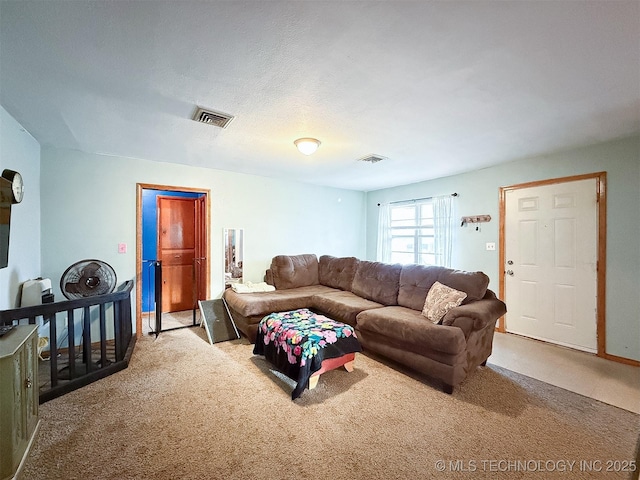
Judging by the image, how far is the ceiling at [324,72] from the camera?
4.33ft

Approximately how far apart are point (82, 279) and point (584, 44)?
4.27 metres

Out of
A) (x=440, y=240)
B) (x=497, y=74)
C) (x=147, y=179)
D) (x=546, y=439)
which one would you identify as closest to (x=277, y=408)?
(x=546, y=439)

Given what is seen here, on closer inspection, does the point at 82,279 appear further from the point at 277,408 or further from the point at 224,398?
the point at 277,408

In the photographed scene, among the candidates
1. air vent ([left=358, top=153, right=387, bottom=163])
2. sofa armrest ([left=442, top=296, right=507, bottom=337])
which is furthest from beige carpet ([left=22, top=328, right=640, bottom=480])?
air vent ([left=358, top=153, right=387, bottom=163])

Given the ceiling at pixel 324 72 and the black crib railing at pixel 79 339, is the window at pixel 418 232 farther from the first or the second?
the black crib railing at pixel 79 339

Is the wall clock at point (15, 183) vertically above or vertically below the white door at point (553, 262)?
above

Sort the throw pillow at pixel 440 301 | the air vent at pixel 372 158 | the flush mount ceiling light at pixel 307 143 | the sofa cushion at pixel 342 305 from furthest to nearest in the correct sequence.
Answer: the air vent at pixel 372 158, the sofa cushion at pixel 342 305, the flush mount ceiling light at pixel 307 143, the throw pillow at pixel 440 301

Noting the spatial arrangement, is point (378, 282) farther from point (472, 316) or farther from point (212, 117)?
point (212, 117)

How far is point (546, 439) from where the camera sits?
1780 mm

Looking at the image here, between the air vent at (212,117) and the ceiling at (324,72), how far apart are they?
7 centimetres

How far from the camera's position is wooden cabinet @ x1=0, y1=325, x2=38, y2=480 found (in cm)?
140

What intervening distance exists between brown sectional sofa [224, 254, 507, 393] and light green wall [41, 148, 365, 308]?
0.47 metres

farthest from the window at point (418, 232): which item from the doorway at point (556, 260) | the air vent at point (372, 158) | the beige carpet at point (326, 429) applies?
the beige carpet at point (326, 429)

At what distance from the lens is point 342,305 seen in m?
3.39
